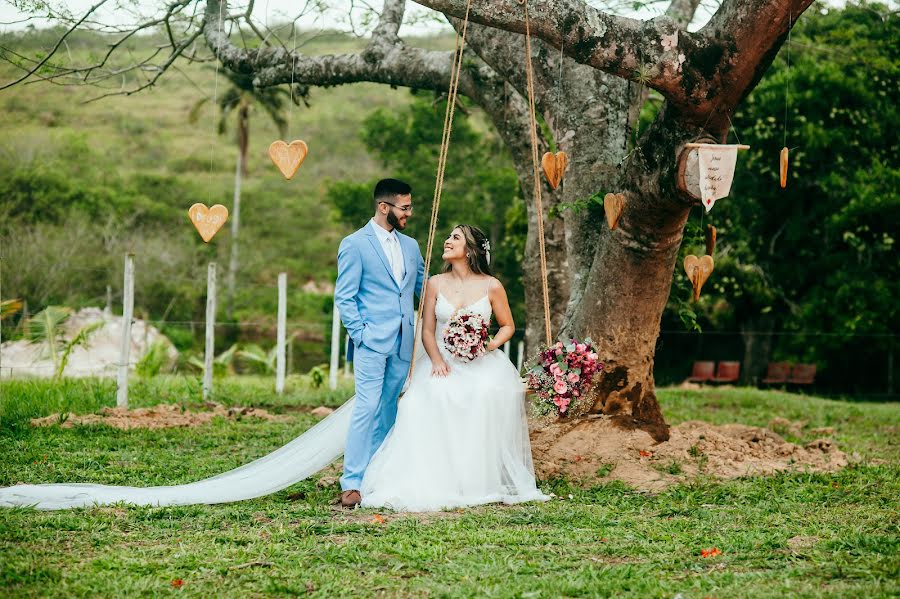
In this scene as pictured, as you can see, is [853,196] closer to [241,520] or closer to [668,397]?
[668,397]

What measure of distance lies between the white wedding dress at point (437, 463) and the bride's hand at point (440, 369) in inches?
1.6

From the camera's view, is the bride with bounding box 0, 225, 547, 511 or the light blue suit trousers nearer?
the bride with bounding box 0, 225, 547, 511

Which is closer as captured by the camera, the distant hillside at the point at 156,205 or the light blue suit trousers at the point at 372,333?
the light blue suit trousers at the point at 372,333

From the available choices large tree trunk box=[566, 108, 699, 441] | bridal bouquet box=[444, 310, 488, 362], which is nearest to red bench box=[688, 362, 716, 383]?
large tree trunk box=[566, 108, 699, 441]

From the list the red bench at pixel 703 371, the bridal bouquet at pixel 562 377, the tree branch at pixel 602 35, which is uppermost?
the tree branch at pixel 602 35

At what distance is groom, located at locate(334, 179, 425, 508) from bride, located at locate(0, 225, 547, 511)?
13 centimetres

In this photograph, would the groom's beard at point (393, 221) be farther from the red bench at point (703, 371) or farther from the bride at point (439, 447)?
the red bench at point (703, 371)

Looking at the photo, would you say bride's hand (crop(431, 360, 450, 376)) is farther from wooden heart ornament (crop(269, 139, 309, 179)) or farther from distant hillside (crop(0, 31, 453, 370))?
distant hillside (crop(0, 31, 453, 370))

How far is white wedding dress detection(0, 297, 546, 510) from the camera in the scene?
5855 millimetres

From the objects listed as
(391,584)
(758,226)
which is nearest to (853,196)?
(758,226)

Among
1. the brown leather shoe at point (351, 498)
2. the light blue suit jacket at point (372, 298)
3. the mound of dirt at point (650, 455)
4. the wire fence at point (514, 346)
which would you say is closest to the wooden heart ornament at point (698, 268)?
the mound of dirt at point (650, 455)

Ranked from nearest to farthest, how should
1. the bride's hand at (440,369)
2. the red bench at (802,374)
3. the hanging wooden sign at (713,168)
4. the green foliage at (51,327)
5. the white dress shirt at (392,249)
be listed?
the hanging wooden sign at (713,168), the bride's hand at (440,369), the white dress shirt at (392,249), the green foliage at (51,327), the red bench at (802,374)

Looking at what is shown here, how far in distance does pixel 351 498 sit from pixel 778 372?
17.1m

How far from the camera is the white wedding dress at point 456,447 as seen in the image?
594 centimetres
